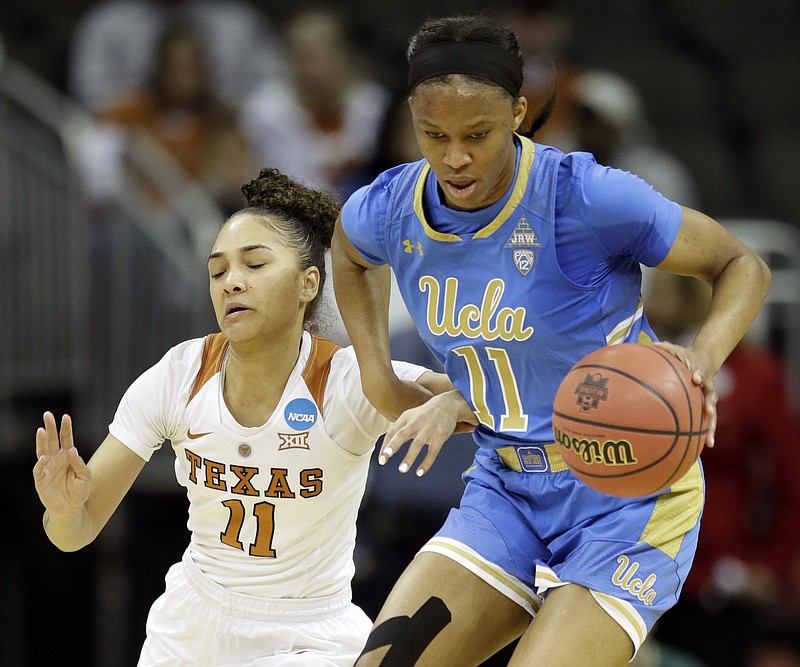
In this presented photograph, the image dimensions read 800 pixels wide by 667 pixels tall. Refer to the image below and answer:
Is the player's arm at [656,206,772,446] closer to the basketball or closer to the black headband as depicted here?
the basketball

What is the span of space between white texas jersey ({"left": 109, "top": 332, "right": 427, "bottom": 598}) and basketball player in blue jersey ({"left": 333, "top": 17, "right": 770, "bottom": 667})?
0.42 metres

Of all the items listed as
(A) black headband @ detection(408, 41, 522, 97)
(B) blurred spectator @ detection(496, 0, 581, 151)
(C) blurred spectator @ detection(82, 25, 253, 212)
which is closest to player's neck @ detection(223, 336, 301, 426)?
(A) black headband @ detection(408, 41, 522, 97)

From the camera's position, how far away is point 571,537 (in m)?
3.45

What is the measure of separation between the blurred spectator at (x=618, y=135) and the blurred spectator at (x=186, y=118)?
1.92m

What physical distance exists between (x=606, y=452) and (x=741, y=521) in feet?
11.3

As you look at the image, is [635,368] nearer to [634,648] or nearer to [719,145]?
[634,648]

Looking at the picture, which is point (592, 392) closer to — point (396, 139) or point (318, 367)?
point (318, 367)

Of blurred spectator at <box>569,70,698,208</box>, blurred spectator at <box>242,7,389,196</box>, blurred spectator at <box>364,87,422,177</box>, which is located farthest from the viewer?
blurred spectator at <box>242,7,389,196</box>

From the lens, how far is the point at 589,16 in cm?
961

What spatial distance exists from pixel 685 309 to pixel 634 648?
9.33 ft

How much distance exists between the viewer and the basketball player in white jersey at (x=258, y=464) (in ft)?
12.5

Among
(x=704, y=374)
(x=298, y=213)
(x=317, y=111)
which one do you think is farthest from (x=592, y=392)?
(x=317, y=111)

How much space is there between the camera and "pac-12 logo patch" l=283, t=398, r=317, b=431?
3836 millimetres

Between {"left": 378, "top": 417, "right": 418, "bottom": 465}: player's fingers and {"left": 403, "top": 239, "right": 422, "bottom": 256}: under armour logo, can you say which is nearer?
{"left": 378, "top": 417, "right": 418, "bottom": 465}: player's fingers
